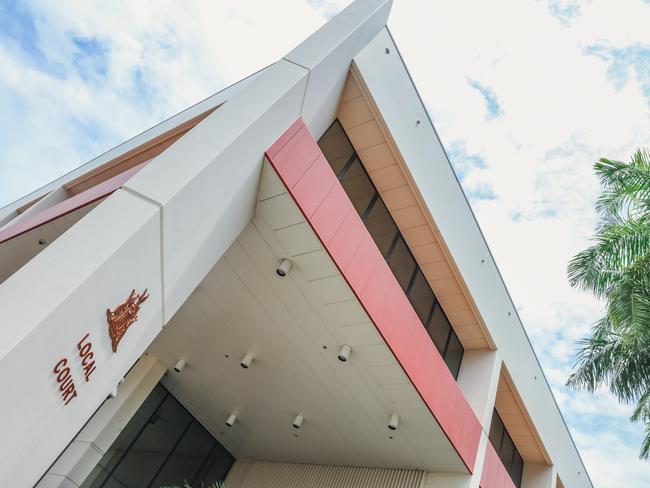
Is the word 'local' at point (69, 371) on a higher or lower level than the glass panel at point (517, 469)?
lower

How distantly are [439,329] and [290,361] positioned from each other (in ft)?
13.9

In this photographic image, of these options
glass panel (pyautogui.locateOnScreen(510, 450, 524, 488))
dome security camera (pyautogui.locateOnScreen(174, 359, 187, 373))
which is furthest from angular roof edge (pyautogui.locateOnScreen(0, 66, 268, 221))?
glass panel (pyautogui.locateOnScreen(510, 450, 524, 488))

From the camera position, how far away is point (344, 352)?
284 inches

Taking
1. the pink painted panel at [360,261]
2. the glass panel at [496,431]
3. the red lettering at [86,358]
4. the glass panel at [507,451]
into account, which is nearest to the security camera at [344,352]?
the pink painted panel at [360,261]

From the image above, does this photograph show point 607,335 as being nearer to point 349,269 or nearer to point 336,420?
point 336,420

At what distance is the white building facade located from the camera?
3.79 m

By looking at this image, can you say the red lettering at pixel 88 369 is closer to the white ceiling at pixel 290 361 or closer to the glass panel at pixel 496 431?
the white ceiling at pixel 290 361

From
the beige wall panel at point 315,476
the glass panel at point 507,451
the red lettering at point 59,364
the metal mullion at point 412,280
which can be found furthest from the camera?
the glass panel at point 507,451

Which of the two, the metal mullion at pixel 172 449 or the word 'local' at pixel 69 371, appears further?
the metal mullion at pixel 172 449

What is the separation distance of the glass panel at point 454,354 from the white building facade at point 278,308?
6cm

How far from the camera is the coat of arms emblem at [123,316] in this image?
4023 mm

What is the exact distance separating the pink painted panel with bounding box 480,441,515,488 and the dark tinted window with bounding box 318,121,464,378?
1901mm

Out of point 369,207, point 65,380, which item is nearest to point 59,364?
point 65,380

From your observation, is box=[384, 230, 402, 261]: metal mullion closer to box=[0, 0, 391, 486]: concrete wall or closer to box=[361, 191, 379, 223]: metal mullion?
box=[361, 191, 379, 223]: metal mullion
